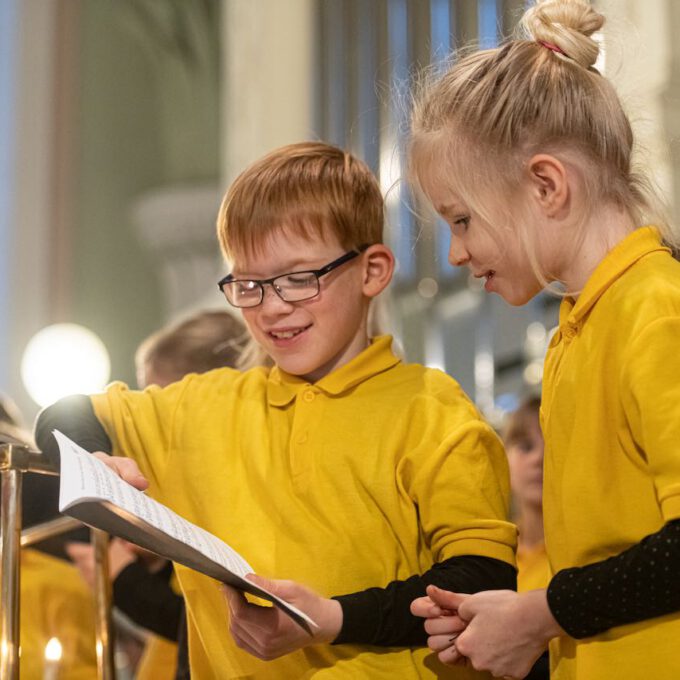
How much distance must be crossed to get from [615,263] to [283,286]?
1.55 ft

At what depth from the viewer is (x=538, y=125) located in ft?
4.44

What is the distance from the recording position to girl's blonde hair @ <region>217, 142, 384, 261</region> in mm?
1605

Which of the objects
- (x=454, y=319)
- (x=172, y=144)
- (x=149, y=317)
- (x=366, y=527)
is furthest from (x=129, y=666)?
(x=172, y=144)

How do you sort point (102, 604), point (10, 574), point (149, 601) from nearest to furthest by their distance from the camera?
point (10, 574), point (102, 604), point (149, 601)

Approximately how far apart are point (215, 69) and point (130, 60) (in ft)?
1.50

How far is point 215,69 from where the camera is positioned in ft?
20.6

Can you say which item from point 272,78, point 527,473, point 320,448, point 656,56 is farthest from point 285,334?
point 272,78

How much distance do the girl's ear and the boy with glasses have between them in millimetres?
316

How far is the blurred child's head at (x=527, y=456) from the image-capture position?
2.58 meters

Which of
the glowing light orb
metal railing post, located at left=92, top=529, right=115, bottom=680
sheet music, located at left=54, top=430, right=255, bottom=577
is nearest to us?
sheet music, located at left=54, top=430, right=255, bottom=577

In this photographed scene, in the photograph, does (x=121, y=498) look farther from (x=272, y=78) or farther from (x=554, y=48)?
(x=272, y=78)

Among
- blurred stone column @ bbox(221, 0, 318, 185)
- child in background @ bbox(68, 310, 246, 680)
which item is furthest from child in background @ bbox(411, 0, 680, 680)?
blurred stone column @ bbox(221, 0, 318, 185)

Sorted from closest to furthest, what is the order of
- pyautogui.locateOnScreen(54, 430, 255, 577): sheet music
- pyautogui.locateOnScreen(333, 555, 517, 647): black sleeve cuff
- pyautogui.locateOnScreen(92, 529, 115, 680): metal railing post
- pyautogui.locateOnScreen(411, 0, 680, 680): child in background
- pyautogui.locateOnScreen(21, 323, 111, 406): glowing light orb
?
pyautogui.locateOnScreen(54, 430, 255, 577): sheet music, pyautogui.locateOnScreen(411, 0, 680, 680): child in background, pyautogui.locateOnScreen(333, 555, 517, 647): black sleeve cuff, pyautogui.locateOnScreen(92, 529, 115, 680): metal railing post, pyautogui.locateOnScreen(21, 323, 111, 406): glowing light orb

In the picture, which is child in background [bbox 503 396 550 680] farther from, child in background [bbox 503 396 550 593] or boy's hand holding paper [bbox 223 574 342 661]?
boy's hand holding paper [bbox 223 574 342 661]
